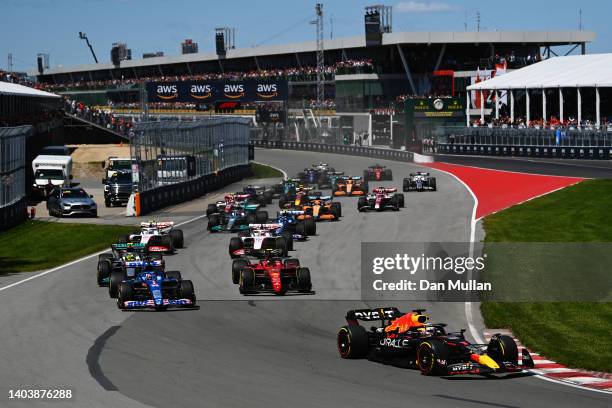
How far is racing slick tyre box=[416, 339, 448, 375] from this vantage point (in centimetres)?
1738

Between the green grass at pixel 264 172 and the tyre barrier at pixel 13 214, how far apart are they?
30.9 m

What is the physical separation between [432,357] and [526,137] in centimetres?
6173

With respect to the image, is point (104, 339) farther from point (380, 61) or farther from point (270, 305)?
point (380, 61)

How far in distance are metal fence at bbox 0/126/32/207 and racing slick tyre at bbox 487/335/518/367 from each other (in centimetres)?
3003

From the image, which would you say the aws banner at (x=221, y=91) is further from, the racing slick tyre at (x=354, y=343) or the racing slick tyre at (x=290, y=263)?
the racing slick tyre at (x=354, y=343)

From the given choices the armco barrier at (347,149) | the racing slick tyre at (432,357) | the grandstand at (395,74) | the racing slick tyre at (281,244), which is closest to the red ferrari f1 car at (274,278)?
the racing slick tyre at (281,244)

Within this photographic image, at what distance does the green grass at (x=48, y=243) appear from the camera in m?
34.9

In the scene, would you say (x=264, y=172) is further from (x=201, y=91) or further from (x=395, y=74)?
(x=395, y=74)

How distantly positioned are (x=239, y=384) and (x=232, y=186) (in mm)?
51424

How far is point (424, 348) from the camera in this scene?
1773 centimetres

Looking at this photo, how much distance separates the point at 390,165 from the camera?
81.1 meters

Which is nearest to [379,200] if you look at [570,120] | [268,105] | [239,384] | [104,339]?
[104,339]

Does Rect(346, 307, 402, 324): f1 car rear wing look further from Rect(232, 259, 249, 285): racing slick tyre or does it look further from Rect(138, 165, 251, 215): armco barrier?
Rect(138, 165, 251, 215): armco barrier

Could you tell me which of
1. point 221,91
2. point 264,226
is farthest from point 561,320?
point 221,91
